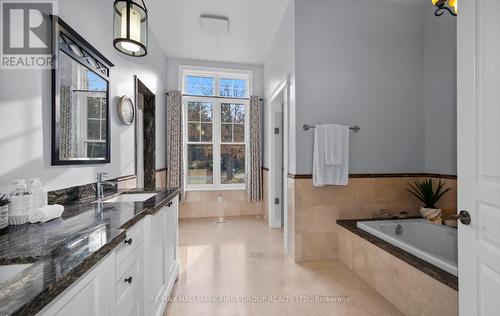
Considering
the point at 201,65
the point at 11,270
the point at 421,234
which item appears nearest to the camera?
the point at 11,270

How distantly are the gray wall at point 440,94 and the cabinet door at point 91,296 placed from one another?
3.15 metres

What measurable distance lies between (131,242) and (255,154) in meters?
2.97

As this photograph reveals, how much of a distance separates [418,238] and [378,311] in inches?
43.2

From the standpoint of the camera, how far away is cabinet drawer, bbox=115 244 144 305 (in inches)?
39.1

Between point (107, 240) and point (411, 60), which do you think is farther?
point (411, 60)

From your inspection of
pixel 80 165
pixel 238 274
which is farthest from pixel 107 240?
pixel 238 274

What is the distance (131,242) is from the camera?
3.65 ft

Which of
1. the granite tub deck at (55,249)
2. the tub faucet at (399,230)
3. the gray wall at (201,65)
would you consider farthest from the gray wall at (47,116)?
the tub faucet at (399,230)

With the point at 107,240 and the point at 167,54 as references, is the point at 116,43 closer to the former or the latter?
the point at 107,240

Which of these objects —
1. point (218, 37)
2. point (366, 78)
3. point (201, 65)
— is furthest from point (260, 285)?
point (201, 65)

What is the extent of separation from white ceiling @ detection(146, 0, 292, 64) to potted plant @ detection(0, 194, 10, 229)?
2.48 m

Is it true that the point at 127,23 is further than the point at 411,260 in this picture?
No
